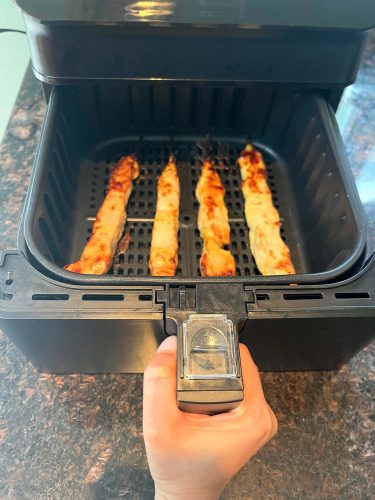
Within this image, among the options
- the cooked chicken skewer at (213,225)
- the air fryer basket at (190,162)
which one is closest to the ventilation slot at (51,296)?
the air fryer basket at (190,162)

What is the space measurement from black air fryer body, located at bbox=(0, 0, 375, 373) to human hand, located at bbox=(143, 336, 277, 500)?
0.27 feet

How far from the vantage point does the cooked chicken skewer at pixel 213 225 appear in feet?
2.43

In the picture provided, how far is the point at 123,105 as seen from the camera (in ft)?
2.92

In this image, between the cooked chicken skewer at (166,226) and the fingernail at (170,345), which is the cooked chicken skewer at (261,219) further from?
the fingernail at (170,345)

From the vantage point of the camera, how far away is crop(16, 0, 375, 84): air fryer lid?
0.67m

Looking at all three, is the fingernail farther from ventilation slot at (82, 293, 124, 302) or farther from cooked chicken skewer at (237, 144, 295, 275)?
cooked chicken skewer at (237, 144, 295, 275)

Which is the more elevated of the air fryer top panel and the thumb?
the air fryer top panel

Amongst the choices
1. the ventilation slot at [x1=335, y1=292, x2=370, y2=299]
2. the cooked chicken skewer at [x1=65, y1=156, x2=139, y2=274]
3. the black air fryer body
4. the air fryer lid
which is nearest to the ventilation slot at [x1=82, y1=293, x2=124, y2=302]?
the black air fryer body

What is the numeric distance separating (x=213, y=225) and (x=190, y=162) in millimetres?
228

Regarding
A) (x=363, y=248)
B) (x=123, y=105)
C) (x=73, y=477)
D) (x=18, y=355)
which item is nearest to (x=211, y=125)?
(x=123, y=105)

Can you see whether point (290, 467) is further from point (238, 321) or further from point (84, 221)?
point (84, 221)

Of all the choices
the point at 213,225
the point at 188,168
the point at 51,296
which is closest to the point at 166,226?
the point at 213,225

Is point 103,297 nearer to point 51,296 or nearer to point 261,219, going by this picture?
point 51,296

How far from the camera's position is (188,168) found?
958mm
